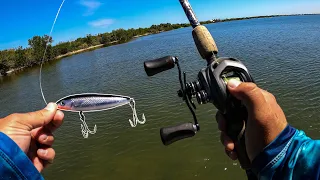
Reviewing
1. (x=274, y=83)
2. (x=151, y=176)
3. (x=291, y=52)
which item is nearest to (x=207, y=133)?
(x=151, y=176)

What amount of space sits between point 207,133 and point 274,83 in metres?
4.91

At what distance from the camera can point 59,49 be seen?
186 ft

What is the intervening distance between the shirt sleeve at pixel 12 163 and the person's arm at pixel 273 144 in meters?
1.05

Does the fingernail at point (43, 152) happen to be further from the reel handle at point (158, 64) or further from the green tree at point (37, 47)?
the green tree at point (37, 47)

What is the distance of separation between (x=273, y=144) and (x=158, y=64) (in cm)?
91

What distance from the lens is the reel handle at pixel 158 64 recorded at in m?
1.82

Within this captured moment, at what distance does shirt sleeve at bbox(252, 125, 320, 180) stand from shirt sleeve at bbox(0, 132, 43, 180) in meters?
1.05

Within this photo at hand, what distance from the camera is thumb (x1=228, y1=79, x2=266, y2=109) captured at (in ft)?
4.37

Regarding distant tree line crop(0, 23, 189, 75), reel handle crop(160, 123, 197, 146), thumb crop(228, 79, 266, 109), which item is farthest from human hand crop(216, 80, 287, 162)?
distant tree line crop(0, 23, 189, 75)

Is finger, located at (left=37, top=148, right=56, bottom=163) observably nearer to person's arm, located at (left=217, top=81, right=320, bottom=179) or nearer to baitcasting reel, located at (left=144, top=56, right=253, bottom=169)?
baitcasting reel, located at (left=144, top=56, right=253, bottom=169)

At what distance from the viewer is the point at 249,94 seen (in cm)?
135

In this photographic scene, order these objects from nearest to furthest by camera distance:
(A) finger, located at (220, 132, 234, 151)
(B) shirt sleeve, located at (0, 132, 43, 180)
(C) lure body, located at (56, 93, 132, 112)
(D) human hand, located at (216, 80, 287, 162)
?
(B) shirt sleeve, located at (0, 132, 43, 180), (D) human hand, located at (216, 80, 287, 162), (A) finger, located at (220, 132, 234, 151), (C) lure body, located at (56, 93, 132, 112)

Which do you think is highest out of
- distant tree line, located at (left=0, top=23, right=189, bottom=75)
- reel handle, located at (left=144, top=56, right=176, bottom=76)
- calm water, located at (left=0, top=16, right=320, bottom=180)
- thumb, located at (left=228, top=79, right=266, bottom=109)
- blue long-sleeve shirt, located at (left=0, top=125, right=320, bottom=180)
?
distant tree line, located at (left=0, top=23, right=189, bottom=75)

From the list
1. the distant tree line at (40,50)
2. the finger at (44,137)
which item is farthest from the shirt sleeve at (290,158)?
the distant tree line at (40,50)
